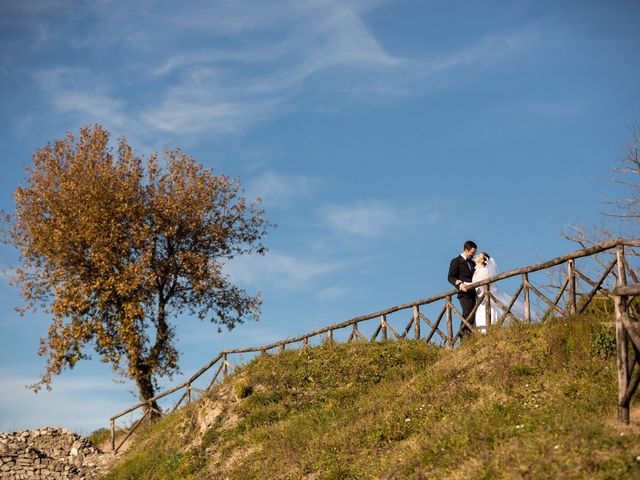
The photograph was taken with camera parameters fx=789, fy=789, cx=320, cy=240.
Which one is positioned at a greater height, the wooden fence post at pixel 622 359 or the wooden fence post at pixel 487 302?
the wooden fence post at pixel 487 302

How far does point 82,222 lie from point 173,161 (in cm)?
519

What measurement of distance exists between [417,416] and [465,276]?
20.8 feet

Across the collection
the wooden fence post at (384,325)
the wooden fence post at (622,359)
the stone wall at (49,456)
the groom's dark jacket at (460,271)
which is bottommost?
the wooden fence post at (622,359)

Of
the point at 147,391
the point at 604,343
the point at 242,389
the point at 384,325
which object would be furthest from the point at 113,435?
the point at 604,343

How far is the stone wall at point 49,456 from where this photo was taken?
30.6 m

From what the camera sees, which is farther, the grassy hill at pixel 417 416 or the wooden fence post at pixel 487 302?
the wooden fence post at pixel 487 302

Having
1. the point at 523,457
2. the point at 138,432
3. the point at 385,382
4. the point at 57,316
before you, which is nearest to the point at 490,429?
the point at 523,457

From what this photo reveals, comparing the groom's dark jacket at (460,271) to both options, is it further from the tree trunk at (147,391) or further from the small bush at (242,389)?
the tree trunk at (147,391)

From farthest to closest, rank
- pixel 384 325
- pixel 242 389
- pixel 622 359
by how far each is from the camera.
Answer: pixel 384 325 → pixel 242 389 → pixel 622 359

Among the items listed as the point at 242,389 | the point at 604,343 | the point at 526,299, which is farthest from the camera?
the point at 242,389

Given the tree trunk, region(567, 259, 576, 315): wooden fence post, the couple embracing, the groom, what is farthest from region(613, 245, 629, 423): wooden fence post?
the tree trunk

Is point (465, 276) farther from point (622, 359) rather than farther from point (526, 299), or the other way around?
point (622, 359)

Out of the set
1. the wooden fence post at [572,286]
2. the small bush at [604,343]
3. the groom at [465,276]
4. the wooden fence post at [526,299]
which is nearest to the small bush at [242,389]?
the groom at [465,276]

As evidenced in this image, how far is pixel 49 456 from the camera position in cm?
3284
